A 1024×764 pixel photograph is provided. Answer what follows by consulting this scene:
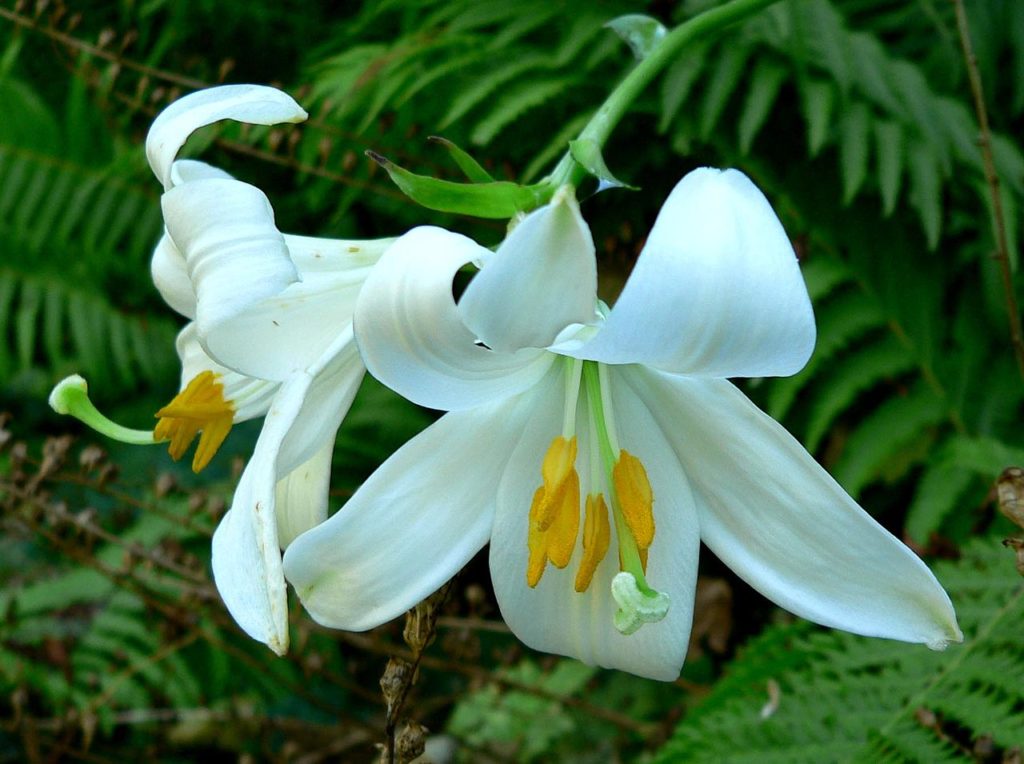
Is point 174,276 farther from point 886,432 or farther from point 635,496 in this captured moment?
point 886,432

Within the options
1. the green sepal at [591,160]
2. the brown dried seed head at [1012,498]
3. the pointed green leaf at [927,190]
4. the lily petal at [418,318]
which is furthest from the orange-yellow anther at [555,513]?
the pointed green leaf at [927,190]

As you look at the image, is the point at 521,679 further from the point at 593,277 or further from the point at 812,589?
the point at 593,277

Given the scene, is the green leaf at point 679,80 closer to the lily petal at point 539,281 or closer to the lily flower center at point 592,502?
the lily flower center at point 592,502

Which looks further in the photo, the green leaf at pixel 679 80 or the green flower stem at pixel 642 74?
the green leaf at pixel 679 80

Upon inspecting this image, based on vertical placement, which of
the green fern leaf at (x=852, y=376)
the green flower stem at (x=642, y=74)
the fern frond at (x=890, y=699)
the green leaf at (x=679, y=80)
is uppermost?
the green flower stem at (x=642, y=74)

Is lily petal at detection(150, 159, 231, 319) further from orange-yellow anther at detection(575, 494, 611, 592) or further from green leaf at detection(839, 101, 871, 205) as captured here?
green leaf at detection(839, 101, 871, 205)

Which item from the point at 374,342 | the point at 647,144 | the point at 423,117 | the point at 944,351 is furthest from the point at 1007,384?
the point at 374,342
